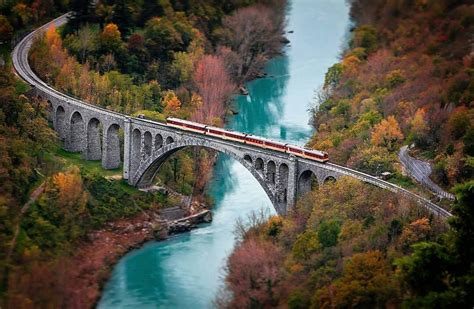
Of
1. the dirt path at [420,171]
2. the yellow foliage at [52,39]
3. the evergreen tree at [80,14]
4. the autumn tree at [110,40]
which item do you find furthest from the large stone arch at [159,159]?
the evergreen tree at [80,14]

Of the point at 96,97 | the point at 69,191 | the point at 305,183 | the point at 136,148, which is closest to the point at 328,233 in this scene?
the point at 305,183

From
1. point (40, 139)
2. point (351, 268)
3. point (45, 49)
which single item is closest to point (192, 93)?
point (45, 49)

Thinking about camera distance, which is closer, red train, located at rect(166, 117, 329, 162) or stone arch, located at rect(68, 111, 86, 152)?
red train, located at rect(166, 117, 329, 162)

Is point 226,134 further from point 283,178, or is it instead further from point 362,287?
point 362,287

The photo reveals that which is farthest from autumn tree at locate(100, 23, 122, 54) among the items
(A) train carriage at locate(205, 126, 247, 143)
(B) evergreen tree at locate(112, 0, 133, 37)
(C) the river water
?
(A) train carriage at locate(205, 126, 247, 143)

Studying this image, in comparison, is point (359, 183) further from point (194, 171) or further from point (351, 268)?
point (194, 171)

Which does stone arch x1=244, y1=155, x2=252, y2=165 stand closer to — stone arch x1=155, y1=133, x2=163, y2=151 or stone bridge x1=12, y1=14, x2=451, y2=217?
stone bridge x1=12, y1=14, x2=451, y2=217

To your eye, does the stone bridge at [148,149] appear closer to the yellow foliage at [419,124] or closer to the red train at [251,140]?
the red train at [251,140]
